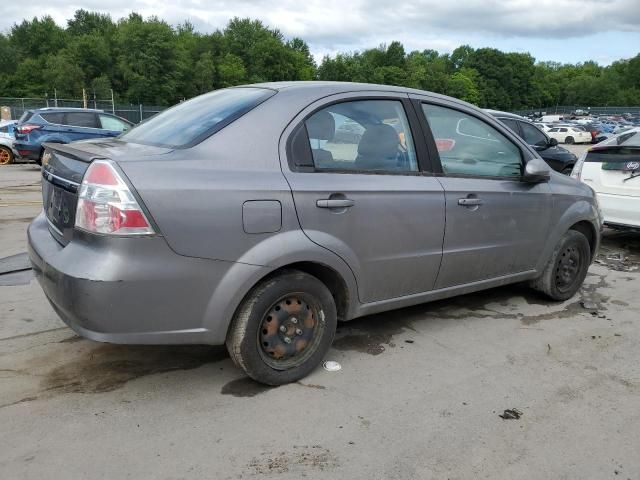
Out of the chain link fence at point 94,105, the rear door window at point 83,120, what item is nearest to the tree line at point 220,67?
the chain link fence at point 94,105

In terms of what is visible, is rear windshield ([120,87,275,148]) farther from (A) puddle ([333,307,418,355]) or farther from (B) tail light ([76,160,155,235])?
(A) puddle ([333,307,418,355])

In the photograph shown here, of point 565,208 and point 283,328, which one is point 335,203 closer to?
point 283,328

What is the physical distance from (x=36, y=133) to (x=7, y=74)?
68.2 meters

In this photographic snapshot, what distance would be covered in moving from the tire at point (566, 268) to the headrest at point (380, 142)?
1.96 metres

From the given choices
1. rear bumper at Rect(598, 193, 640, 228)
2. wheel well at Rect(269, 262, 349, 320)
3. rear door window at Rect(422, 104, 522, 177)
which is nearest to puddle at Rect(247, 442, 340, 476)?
wheel well at Rect(269, 262, 349, 320)

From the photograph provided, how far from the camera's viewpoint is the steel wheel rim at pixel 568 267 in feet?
16.1

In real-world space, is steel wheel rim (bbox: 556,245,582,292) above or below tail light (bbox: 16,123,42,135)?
below

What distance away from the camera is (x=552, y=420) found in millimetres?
3047

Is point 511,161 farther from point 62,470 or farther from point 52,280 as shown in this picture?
point 62,470

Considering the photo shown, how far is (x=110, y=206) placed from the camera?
8.83 ft

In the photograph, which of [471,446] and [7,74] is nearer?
[471,446]

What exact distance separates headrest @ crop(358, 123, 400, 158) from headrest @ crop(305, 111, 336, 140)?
9.3 inches

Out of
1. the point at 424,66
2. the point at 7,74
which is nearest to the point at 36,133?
the point at 7,74

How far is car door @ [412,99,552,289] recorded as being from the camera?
393 cm
